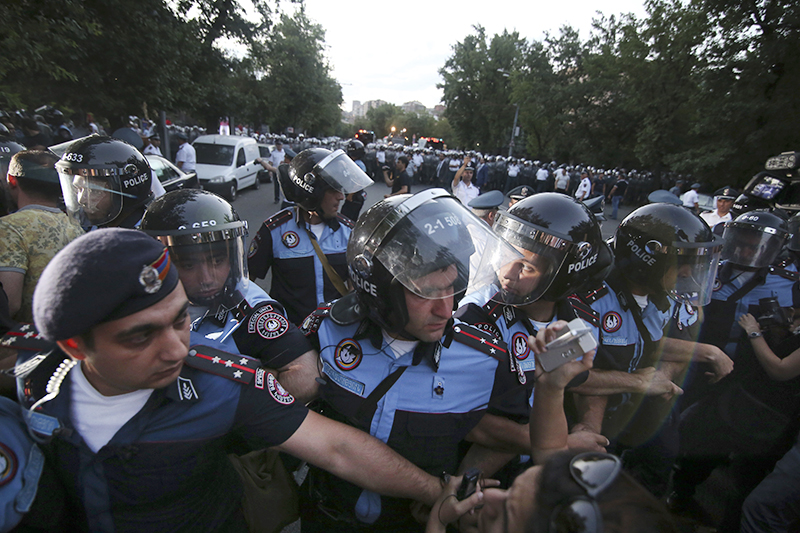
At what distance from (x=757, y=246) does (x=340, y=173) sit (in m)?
3.35

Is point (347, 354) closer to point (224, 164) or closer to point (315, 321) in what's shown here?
point (315, 321)

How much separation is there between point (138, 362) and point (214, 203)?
48.3 inches

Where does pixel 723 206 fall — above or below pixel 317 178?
below

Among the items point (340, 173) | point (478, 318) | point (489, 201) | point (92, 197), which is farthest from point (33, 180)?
point (489, 201)

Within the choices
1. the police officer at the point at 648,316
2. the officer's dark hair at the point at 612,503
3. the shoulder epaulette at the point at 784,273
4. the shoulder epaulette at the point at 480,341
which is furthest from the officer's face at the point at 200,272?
→ the shoulder epaulette at the point at 784,273

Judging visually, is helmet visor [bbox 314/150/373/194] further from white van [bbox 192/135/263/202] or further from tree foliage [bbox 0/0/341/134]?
white van [bbox 192/135/263/202]

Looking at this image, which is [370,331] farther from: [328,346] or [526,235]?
[526,235]

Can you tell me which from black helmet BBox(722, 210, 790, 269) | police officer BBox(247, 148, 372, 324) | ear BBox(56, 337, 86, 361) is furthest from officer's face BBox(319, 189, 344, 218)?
black helmet BBox(722, 210, 790, 269)

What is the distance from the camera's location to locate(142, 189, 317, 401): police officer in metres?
1.83

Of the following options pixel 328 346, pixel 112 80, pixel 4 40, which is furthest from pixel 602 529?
pixel 112 80

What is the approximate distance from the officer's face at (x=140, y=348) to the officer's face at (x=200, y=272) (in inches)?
28.9

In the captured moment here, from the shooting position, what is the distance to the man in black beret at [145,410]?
1.06 m

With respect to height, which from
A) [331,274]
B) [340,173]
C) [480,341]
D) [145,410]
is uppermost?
[340,173]

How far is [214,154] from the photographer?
48.1 ft
